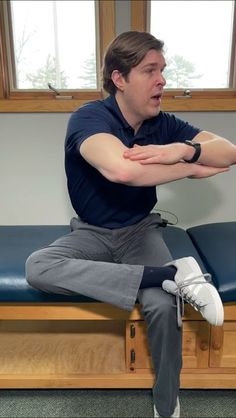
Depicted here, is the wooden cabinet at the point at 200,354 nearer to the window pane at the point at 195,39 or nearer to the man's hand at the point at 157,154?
the man's hand at the point at 157,154

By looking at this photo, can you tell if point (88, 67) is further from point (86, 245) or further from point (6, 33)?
point (86, 245)

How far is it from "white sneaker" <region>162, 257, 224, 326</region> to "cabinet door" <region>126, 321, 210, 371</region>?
0.19 m

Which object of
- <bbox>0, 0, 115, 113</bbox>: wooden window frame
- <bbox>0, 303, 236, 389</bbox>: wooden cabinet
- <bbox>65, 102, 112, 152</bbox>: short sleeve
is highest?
<bbox>0, 0, 115, 113</bbox>: wooden window frame

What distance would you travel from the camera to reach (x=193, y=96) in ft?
6.08

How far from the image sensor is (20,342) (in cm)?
151

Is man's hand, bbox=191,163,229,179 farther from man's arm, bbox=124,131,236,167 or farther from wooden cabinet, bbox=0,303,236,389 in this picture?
wooden cabinet, bbox=0,303,236,389

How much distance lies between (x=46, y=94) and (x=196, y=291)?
4.24ft

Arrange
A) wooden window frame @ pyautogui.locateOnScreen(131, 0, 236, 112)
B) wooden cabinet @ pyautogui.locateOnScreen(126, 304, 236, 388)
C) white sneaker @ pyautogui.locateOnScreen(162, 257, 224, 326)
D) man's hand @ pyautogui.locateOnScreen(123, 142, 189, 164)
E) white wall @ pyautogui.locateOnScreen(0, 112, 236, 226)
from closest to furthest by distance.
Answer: white sneaker @ pyautogui.locateOnScreen(162, 257, 224, 326), man's hand @ pyautogui.locateOnScreen(123, 142, 189, 164), wooden cabinet @ pyautogui.locateOnScreen(126, 304, 236, 388), wooden window frame @ pyautogui.locateOnScreen(131, 0, 236, 112), white wall @ pyautogui.locateOnScreen(0, 112, 236, 226)

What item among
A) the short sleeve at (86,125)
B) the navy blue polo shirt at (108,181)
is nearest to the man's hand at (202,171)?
the navy blue polo shirt at (108,181)

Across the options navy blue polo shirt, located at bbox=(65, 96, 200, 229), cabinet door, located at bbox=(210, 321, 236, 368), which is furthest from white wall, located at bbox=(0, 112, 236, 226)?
cabinet door, located at bbox=(210, 321, 236, 368)

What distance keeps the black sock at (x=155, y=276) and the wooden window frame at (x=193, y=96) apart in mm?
940

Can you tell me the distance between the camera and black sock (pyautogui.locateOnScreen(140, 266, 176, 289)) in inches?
45.1

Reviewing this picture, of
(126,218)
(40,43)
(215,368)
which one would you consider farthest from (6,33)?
(215,368)

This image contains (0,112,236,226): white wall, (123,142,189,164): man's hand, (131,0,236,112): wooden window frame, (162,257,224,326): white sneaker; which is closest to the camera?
(162,257,224,326): white sneaker
